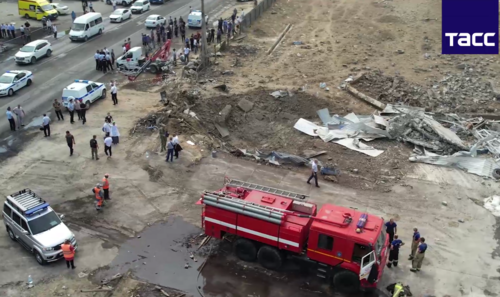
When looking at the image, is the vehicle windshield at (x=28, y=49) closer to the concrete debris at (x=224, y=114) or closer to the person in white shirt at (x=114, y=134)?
the person in white shirt at (x=114, y=134)

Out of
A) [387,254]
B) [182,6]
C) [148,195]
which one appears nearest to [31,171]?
[148,195]

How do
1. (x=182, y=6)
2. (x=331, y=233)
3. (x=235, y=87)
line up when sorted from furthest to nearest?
(x=182, y=6)
(x=235, y=87)
(x=331, y=233)

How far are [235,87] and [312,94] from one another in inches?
201

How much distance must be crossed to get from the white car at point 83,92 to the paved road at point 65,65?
181 centimetres

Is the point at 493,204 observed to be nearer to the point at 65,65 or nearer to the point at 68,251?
the point at 68,251

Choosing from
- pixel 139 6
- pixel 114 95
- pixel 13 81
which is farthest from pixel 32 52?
pixel 139 6

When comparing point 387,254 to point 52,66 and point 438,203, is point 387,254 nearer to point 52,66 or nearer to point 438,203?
point 438,203

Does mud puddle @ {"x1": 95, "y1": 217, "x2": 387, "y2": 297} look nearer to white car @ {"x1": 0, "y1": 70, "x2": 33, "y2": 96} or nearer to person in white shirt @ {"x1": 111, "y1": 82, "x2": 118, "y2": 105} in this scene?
person in white shirt @ {"x1": 111, "y1": 82, "x2": 118, "y2": 105}

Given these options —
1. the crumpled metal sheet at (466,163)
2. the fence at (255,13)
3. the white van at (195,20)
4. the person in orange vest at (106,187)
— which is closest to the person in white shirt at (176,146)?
the person in orange vest at (106,187)

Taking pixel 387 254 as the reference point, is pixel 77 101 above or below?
above

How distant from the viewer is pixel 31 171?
24188 mm

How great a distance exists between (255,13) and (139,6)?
485 inches

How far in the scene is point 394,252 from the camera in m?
17.7

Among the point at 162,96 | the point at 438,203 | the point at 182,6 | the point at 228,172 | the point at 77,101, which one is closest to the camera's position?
the point at 438,203
